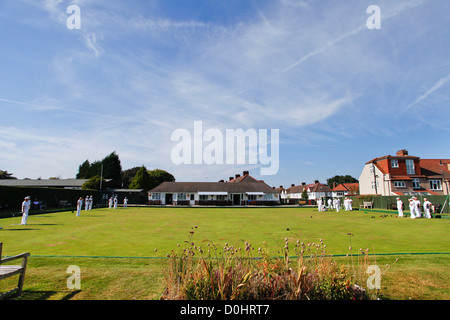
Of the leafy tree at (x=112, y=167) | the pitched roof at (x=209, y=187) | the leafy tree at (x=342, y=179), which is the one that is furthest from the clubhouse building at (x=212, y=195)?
the leafy tree at (x=342, y=179)

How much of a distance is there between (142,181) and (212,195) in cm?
2013

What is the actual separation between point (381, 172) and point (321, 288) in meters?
47.6

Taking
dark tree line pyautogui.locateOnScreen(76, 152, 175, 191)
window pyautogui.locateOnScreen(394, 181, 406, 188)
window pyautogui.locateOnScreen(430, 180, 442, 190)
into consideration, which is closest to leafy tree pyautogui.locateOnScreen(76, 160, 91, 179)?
dark tree line pyautogui.locateOnScreen(76, 152, 175, 191)

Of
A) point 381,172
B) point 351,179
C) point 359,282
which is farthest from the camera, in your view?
point 351,179

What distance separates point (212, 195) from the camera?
4966 centimetres

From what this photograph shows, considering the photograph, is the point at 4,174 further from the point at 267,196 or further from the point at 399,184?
the point at 399,184

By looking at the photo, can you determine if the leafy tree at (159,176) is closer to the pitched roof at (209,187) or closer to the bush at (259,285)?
the pitched roof at (209,187)

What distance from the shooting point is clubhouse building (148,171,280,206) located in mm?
48656

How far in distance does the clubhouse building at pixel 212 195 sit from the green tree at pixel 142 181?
10.6m

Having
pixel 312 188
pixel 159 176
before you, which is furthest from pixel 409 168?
pixel 159 176

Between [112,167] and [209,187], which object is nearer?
[209,187]
